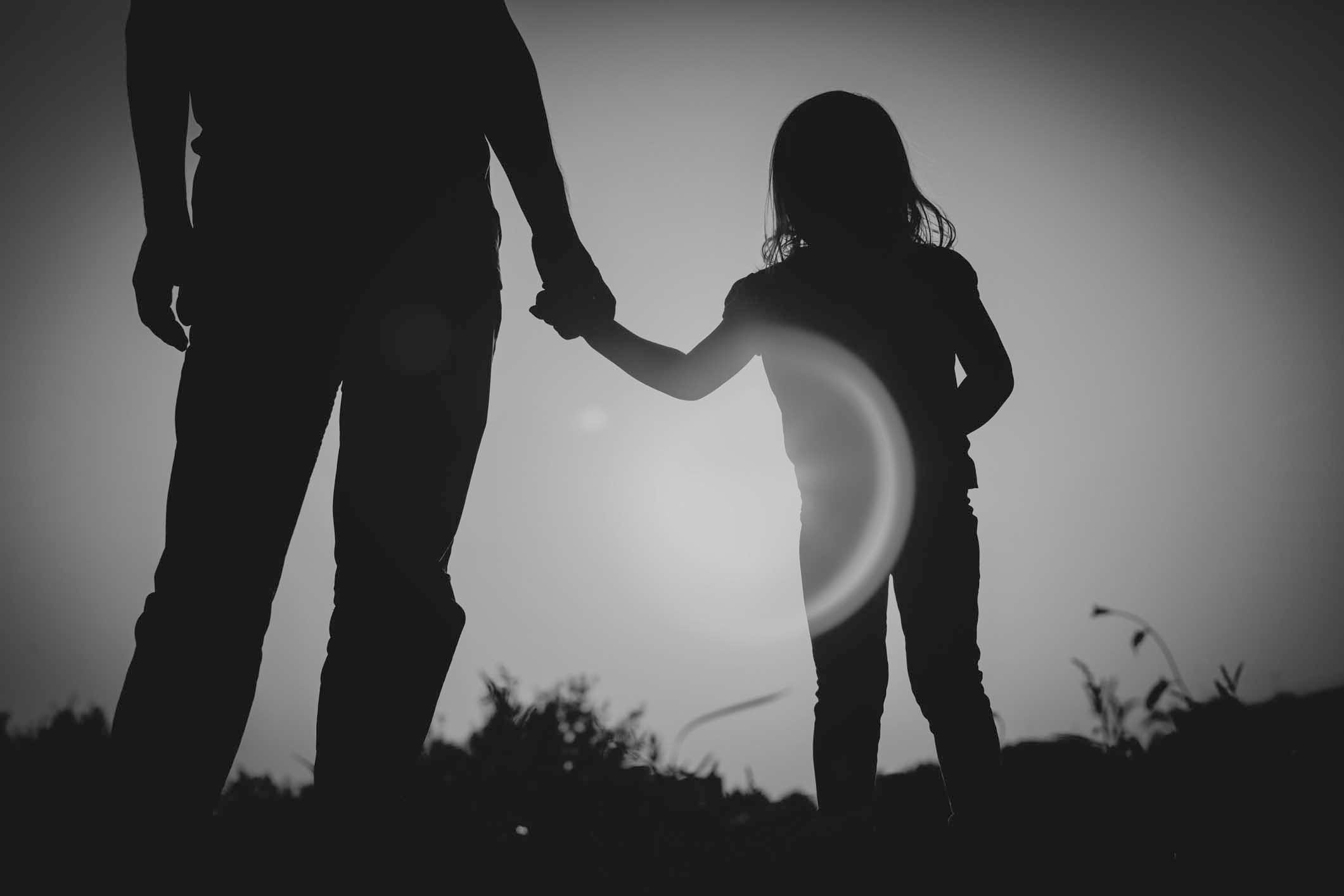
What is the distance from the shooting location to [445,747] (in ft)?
14.9

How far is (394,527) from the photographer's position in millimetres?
1871

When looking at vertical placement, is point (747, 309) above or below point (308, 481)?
above

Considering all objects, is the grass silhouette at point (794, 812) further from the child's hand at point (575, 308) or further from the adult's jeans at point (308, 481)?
the child's hand at point (575, 308)

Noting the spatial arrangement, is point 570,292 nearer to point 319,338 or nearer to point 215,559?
point 319,338

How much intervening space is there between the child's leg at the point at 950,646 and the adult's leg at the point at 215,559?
1814 millimetres

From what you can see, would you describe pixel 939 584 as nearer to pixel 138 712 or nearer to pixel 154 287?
pixel 138 712

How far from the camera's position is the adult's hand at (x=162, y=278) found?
1777 mm

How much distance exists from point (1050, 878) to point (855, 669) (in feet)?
3.18

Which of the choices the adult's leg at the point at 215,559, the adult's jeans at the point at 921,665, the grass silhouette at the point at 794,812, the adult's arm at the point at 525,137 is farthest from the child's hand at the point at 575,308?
the grass silhouette at the point at 794,812

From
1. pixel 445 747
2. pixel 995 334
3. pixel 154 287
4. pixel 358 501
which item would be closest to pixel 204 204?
pixel 154 287

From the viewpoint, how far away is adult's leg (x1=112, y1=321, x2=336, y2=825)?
1475mm

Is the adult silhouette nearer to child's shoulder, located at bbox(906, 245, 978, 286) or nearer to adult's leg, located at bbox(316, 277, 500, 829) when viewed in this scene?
adult's leg, located at bbox(316, 277, 500, 829)

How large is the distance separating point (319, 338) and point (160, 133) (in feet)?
2.15

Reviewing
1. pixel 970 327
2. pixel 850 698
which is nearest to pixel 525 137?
pixel 970 327
